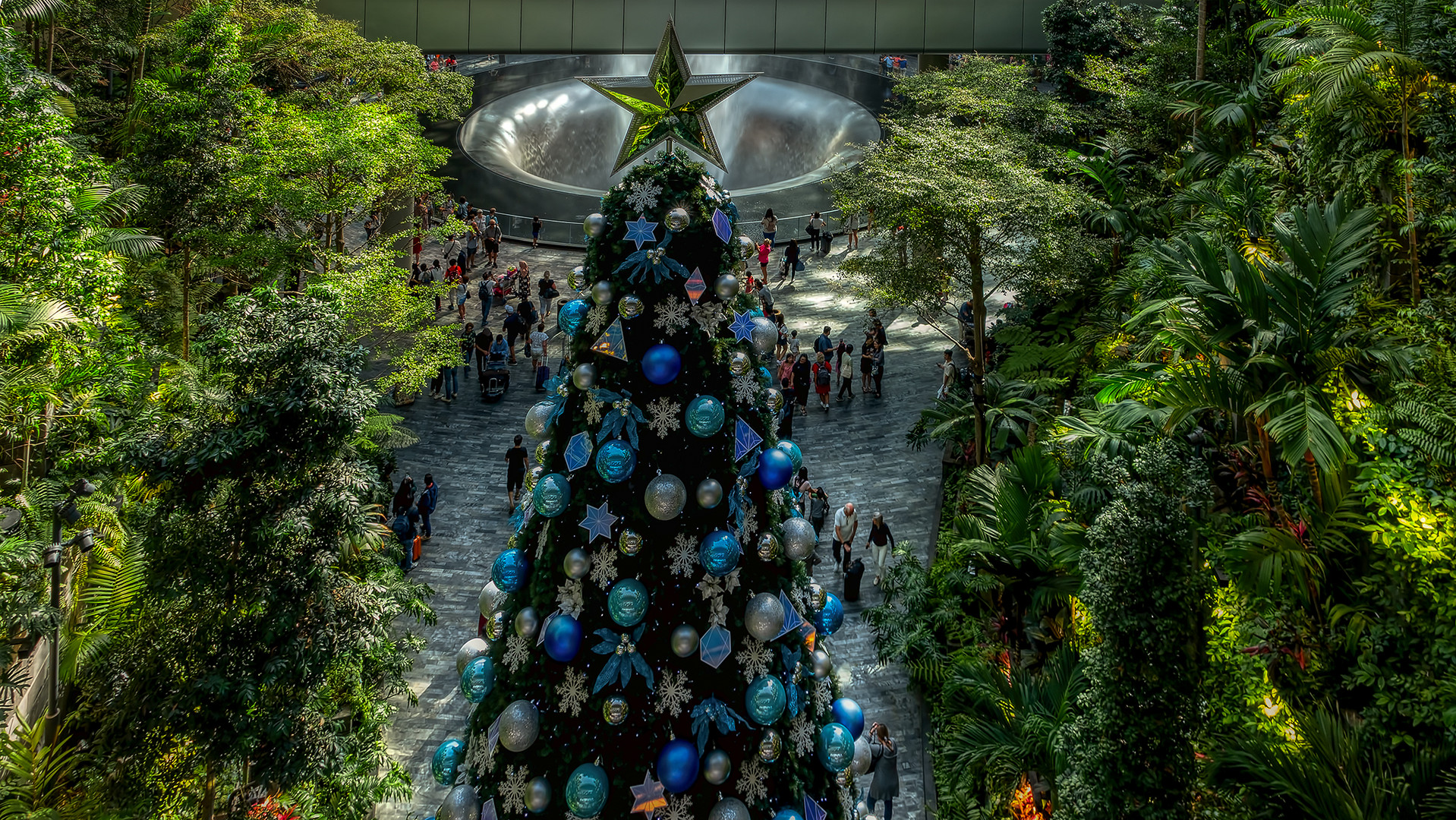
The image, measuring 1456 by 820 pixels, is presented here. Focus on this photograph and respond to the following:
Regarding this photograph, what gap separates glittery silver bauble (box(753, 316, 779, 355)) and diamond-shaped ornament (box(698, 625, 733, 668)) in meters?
1.27

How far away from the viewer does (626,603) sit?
4.34 m

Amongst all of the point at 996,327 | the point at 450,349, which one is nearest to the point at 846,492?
the point at 996,327

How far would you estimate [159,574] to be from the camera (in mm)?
6660

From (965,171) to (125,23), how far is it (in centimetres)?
1626

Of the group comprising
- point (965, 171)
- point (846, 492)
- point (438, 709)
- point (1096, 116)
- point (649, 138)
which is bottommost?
point (438, 709)

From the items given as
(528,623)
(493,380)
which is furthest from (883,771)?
(493,380)

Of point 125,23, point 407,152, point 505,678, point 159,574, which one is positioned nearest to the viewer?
point 505,678

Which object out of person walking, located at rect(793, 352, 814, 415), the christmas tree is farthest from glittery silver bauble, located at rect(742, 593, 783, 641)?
person walking, located at rect(793, 352, 814, 415)

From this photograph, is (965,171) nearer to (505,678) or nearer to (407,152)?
(407,152)

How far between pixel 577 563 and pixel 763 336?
1312mm

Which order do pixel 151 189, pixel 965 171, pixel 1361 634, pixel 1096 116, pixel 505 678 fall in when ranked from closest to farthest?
pixel 505 678 < pixel 1361 634 < pixel 151 189 < pixel 965 171 < pixel 1096 116

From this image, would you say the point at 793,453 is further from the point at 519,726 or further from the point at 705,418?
the point at 519,726

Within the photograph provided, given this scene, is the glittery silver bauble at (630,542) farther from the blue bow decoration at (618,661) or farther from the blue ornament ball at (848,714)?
the blue ornament ball at (848,714)

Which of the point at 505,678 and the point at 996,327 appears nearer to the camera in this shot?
the point at 505,678
